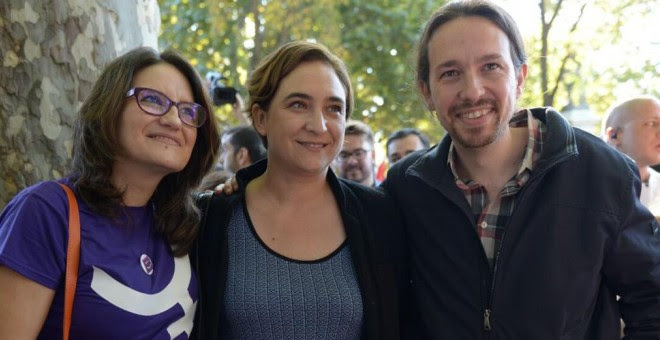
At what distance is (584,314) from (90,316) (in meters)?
1.71

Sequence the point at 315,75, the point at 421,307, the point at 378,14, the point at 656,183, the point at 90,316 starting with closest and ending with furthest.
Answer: the point at 90,316, the point at 421,307, the point at 315,75, the point at 656,183, the point at 378,14

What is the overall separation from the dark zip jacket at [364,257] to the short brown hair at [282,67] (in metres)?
0.44

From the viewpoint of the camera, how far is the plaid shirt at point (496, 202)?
2.34 meters

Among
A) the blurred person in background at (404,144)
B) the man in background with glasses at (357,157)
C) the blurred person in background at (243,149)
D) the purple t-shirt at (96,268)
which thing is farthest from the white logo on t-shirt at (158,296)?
the blurred person in background at (404,144)

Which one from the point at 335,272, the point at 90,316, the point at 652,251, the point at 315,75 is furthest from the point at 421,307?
the point at 90,316

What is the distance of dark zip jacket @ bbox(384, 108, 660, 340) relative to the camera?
7.21 feet

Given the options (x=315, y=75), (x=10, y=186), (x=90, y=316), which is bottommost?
(x=90, y=316)

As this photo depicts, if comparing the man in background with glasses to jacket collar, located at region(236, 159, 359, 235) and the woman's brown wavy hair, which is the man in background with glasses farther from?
the woman's brown wavy hair

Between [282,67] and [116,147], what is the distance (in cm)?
→ 81

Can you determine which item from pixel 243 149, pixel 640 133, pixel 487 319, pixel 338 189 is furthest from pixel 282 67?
pixel 640 133

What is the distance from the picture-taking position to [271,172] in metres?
2.78

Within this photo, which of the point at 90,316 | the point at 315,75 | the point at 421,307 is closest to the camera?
the point at 90,316

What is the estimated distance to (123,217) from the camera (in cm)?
224

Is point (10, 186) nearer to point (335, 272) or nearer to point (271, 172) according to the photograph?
point (271, 172)
